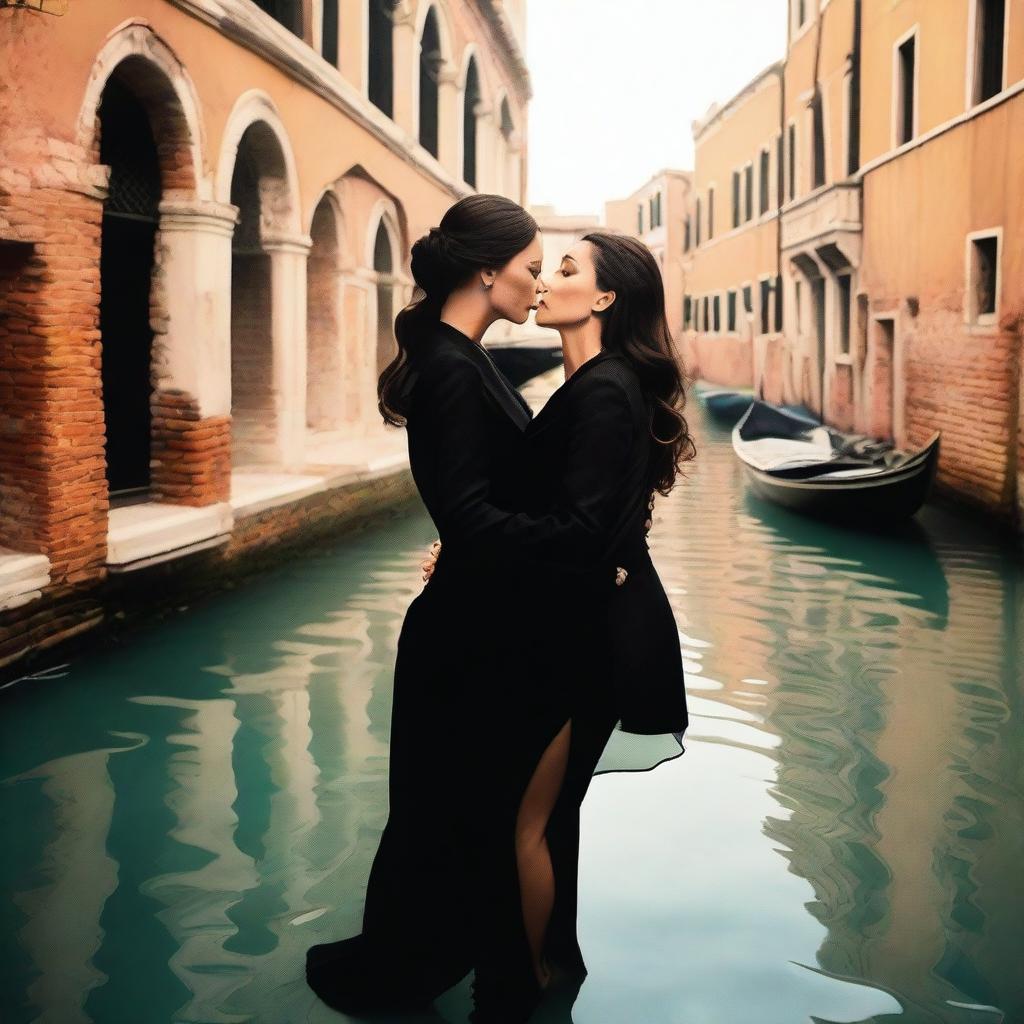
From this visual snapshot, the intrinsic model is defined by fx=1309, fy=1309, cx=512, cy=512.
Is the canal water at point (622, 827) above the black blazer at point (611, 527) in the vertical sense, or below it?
below

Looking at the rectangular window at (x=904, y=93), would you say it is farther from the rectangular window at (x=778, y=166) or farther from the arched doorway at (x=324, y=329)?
the rectangular window at (x=778, y=166)

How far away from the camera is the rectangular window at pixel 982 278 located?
9312 mm

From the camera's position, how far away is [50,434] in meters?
5.03

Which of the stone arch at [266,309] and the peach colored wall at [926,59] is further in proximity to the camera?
the peach colored wall at [926,59]

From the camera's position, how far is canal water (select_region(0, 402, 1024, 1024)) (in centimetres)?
245

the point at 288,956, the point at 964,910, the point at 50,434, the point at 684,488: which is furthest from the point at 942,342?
the point at 288,956

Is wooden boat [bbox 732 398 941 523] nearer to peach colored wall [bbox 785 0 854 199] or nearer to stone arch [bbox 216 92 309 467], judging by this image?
stone arch [bbox 216 92 309 467]

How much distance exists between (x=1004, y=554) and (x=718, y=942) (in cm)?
579

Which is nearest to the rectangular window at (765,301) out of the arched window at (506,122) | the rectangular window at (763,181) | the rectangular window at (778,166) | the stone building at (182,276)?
the rectangular window at (763,181)

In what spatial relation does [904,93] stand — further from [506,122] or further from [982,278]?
[506,122]

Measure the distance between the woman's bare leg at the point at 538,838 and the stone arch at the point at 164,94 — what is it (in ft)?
13.3

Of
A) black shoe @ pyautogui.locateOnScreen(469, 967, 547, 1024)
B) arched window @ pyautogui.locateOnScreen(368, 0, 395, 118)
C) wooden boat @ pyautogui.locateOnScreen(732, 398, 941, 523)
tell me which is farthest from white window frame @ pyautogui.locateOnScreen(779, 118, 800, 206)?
black shoe @ pyautogui.locateOnScreen(469, 967, 547, 1024)

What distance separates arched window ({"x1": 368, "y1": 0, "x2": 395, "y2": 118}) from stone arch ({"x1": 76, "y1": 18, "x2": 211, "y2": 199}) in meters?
4.64

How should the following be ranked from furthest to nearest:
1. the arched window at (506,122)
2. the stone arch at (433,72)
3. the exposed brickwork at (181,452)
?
1. the arched window at (506,122)
2. the stone arch at (433,72)
3. the exposed brickwork at (181,452)
